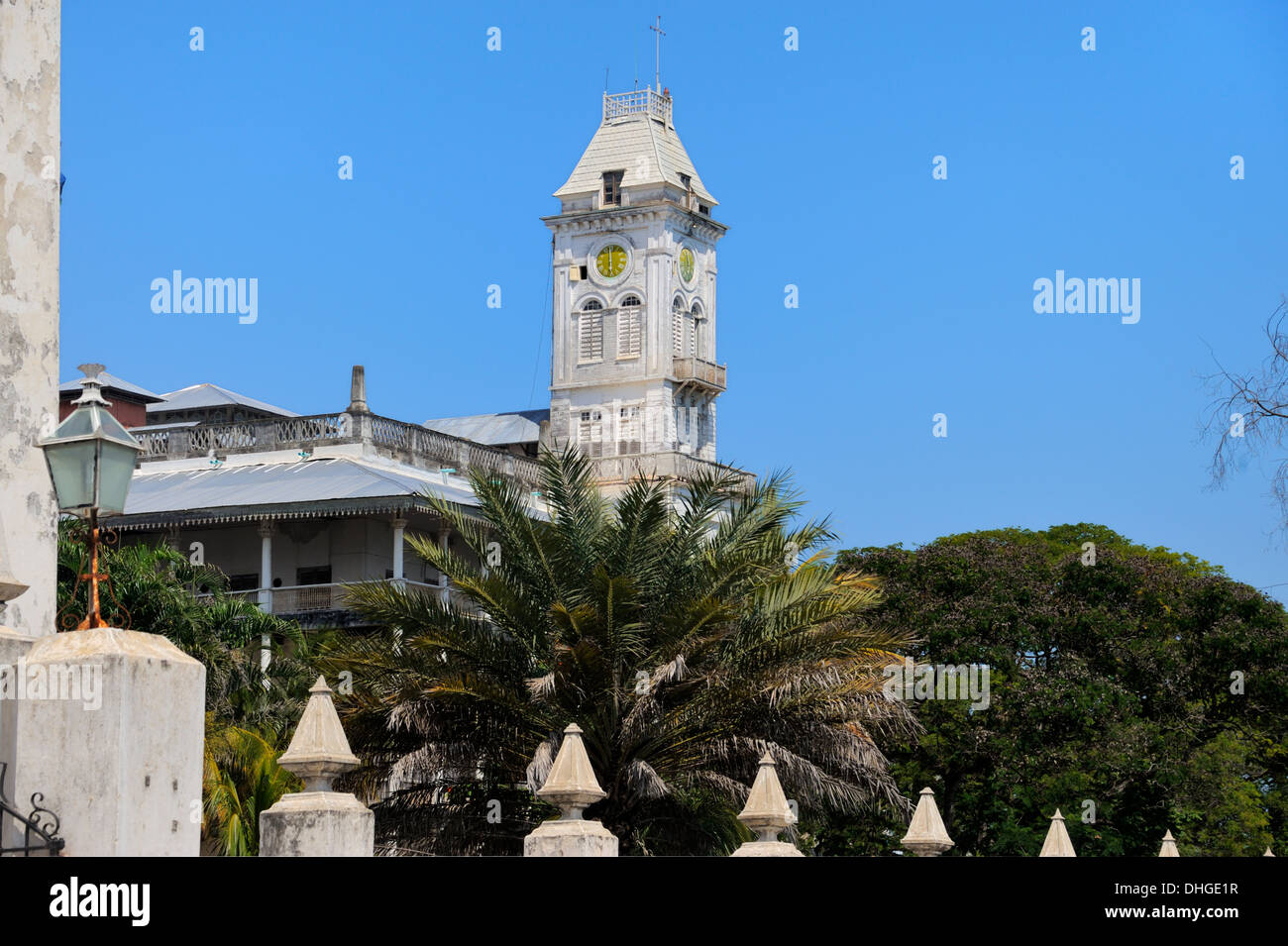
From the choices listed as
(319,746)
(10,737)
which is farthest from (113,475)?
(319,746)

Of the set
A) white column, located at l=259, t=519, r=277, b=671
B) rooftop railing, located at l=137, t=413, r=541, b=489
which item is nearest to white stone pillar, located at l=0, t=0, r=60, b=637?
white column, located at l=259, t=519, r=277, b=671

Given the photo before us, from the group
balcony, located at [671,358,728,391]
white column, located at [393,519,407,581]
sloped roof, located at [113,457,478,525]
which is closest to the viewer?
white column, located at [393,519,407,581]

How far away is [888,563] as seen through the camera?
34.5m

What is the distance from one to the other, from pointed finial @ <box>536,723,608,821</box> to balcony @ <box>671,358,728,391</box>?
196 feet

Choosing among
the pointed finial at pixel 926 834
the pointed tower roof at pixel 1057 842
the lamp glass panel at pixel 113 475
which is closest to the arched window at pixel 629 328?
the pointed tower roof at pixel 1057 842

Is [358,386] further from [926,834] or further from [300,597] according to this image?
[926,834]

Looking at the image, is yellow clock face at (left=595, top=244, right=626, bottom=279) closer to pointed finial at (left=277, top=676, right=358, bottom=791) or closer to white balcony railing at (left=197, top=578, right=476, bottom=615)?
white balcony railing at (left=197, top=578, right=476, bottom=615)

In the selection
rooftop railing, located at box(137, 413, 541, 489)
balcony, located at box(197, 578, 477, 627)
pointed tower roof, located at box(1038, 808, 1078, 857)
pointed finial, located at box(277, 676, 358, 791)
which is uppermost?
rooftop railing, located at box(137, 413, 541, 489)

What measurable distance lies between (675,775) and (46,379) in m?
8.23

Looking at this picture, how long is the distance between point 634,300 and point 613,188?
15.0 ft

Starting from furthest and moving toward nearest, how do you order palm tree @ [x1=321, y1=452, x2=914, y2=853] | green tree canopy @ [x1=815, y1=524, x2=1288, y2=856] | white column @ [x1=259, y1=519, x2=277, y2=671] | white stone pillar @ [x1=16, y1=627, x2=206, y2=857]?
white column @ [x1=259, y1=519, x2=277, y2=671] → green tree canopy @ [x1=815, y1=524, x2=1288, y2=856] → palm tree @ [x1=321, y1=452, x2=914, y2=853] → white stone pillar @ [x1=16, y1=627, x2=206, y2=857]

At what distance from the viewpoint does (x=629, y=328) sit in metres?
74.2

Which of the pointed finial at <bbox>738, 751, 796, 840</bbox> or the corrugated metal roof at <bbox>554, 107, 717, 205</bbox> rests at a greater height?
the corrugated metal roof at <bbox>554, 107, 717, 205</bbox>

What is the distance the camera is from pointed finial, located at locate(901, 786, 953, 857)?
1565 centimetres
